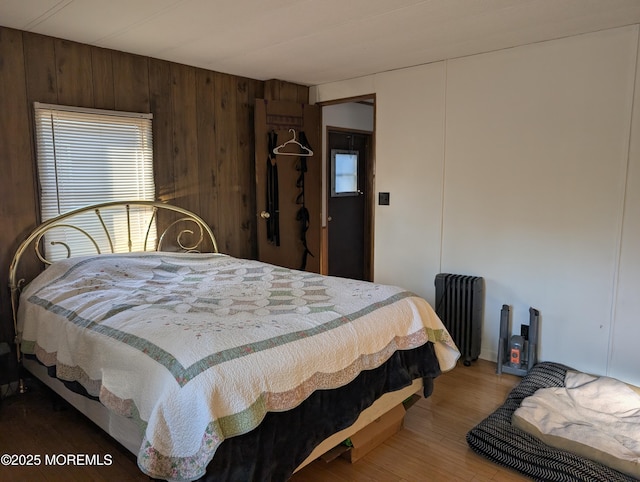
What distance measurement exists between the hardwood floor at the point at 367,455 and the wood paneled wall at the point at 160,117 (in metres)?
0.67

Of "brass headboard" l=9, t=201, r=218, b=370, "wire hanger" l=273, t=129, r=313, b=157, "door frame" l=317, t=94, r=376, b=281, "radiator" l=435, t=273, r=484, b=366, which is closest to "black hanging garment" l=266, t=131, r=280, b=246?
"wire hanger" l=273, t=129, r=313, b=157

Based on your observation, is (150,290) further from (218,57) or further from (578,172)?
(578,172)

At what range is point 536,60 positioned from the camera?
321cm

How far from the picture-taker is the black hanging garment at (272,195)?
13.9 feet

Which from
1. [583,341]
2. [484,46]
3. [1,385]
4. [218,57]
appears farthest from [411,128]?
[1,385]

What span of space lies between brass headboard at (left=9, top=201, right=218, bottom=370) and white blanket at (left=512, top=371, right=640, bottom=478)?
2.62 metres

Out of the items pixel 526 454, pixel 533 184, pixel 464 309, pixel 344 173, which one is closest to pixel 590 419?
pixel 526 454

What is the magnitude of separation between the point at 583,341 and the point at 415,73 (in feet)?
7.84

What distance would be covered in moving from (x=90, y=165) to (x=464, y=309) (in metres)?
2.89

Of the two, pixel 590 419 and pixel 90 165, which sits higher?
pixel 90 165

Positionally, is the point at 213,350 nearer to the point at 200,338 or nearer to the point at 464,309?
the point at 200,338

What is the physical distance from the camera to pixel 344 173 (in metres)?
5.54

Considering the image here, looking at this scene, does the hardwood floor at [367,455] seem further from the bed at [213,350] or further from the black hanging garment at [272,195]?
the black hanging garment at [272,195]

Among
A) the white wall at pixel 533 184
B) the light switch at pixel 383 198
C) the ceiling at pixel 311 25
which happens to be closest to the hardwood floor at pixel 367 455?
the white wall at pixel 533 184
